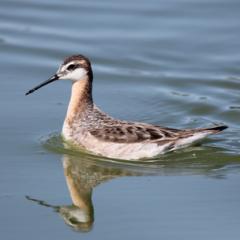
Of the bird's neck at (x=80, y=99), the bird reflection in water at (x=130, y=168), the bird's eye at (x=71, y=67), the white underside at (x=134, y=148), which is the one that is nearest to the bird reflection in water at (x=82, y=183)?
the bird reflection in water at (x=130, y=168)

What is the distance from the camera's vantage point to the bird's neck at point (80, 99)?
51.8 ft

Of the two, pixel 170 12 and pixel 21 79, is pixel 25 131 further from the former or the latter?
pixel 170 12

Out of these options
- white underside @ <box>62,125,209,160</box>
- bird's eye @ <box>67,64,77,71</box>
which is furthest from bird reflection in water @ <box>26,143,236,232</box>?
bird's eye @ <box>67,64,77,71</box>

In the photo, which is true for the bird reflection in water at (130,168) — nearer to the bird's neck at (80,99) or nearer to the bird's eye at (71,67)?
the bird's neck at (80,99)

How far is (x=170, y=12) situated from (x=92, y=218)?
9807 millimetres

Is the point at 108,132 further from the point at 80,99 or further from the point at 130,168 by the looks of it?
the point at 80,99

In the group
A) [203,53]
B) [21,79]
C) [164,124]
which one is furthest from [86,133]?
[203,53]

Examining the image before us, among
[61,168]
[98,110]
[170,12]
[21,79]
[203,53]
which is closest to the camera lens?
[61,168]

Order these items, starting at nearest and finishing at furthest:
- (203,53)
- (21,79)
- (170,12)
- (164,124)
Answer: (164,124) → (21,79) → (203,53) → (170,12)

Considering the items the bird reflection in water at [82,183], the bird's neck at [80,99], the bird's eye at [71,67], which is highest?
the bird's eye at [71,67]

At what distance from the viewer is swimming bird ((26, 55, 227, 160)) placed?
14977 millimetres

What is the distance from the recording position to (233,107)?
1734cm

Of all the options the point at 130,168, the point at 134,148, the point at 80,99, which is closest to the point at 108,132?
the point at 134,148

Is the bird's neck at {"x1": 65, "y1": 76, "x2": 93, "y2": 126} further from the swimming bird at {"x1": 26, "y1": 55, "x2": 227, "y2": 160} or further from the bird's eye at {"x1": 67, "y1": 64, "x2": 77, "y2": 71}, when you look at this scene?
the bird's eye at {"x1": 67, "y1": 64, "x2": 77, "y2": 71}
